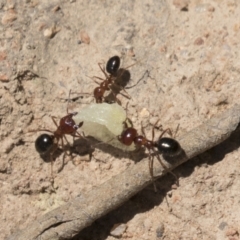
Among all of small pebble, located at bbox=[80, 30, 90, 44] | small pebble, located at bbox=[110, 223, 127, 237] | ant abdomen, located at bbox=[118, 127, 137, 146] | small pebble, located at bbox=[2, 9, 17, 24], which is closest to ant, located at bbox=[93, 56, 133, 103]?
small pebble, located at bbox=[80, 30, 90, 44]

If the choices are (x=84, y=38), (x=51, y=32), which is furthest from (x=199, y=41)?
(x=51, y=32)

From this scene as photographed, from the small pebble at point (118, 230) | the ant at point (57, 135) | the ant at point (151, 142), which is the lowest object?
the small pebble at point (118, 230)

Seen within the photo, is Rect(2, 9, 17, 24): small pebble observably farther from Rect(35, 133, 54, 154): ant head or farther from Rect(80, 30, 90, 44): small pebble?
Rect(35, 133, 54, 154): ant head

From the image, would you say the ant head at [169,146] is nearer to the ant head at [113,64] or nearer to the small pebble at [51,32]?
the ant head at [113,64]

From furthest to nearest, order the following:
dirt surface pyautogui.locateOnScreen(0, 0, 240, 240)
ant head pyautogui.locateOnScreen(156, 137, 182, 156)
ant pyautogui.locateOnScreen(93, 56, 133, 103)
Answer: ant pyautogui.locateOnScreen(93, 56, 133, 103) → dirt surface pyautogui.locateOnScreen(0, 0, 240, 240) → ant head pyautogui.locateOnScreen(156, 137, 182, 156)

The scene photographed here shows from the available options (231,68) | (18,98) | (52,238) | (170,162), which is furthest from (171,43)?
(52,238)

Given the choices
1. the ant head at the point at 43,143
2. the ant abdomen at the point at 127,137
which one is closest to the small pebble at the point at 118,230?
the ant abdomen at the point at 127,137

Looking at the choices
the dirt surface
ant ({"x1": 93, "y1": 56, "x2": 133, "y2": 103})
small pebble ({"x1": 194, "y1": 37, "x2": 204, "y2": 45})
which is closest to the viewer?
the dirt surface
